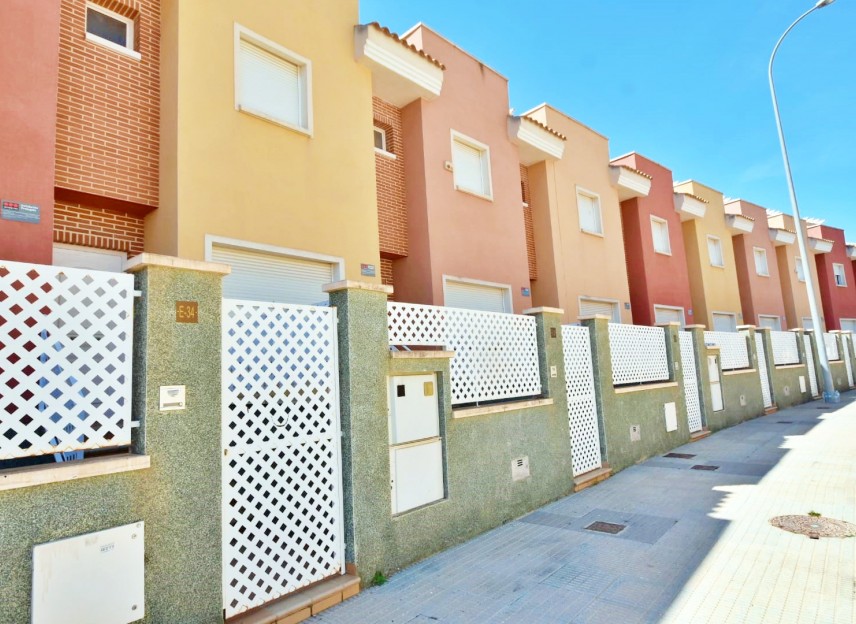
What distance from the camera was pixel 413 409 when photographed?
5.29 meters

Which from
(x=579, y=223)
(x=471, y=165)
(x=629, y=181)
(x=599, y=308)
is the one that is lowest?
(x=599, y=308)

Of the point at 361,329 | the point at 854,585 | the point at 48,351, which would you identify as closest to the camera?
the point at 48,351

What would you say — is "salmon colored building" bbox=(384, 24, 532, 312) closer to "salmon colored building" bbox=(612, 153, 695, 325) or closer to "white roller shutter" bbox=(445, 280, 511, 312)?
"white roller shutter" bbox=(445, 280, 511, 312)

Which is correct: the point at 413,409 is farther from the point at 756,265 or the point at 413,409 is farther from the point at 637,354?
the point at 756,265

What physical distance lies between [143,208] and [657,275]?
13946 mm

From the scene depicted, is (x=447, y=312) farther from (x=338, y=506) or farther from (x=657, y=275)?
(x=657, y=275)

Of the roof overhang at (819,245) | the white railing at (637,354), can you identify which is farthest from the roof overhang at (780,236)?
the white railing at (637,354)

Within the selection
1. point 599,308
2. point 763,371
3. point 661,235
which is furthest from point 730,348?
point 661,235

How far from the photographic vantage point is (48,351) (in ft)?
9.86

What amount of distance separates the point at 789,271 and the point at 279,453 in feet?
86.0

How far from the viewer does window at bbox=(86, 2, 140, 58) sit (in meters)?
5.98

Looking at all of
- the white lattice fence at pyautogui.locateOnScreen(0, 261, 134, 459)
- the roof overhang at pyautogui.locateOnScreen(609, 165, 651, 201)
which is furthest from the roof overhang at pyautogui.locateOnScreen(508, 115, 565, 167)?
the white lattice fence at pyautogui.locateOnScreen(0, 261, 134, 459)

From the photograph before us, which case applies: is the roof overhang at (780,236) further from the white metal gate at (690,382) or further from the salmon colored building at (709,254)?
the white metal gate at (690,382)

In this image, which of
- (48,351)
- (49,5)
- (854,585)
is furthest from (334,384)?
(49,5)
